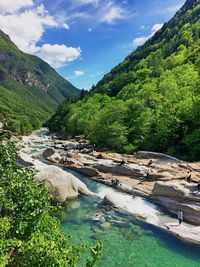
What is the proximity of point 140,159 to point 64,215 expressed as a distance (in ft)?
111

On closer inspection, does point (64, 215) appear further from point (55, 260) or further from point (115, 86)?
point (115, 86)

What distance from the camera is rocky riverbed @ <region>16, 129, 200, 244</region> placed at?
4009 cm

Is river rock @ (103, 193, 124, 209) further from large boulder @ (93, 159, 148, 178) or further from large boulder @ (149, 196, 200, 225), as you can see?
large boulder @ (93, 159, 148, 178)

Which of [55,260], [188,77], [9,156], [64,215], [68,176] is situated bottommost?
[64,215]

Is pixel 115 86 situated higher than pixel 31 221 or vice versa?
pixel 115 86

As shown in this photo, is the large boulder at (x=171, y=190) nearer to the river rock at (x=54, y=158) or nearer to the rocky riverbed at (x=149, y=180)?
the rocky riverbed at (x=149, y=180)

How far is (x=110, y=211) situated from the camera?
43375 millimetres

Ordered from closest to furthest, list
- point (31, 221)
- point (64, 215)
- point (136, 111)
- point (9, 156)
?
point (31, 221) < point (9, 156) < point (64, 215) < point (136, 111)

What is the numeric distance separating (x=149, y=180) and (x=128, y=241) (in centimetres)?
2276

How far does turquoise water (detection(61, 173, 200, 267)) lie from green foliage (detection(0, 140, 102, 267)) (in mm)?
11331

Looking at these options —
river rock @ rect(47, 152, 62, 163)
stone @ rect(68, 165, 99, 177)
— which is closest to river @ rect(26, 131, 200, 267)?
stone @ rect(68, 165, 99, 177)

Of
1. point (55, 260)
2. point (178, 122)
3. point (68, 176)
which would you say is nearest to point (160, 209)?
point (68, 176)

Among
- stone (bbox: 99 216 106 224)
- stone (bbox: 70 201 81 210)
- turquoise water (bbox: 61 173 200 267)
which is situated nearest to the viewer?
turquoise water (bbox: 61 173 200 267)

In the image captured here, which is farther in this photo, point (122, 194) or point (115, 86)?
point (115, 86)
